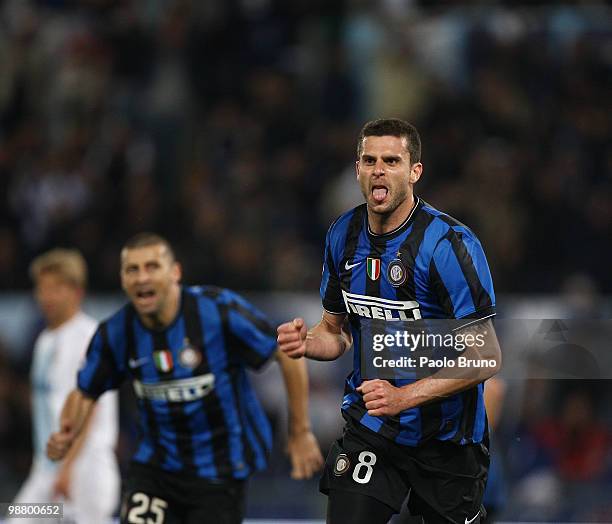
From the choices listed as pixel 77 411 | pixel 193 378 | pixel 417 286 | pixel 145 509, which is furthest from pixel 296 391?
pixel 417 286

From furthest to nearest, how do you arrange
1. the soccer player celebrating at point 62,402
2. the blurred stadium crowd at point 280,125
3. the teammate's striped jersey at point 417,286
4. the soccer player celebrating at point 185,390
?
the blurred stadium crowd at point 280,125 < the soccer player celebrating at point 62,402 < the soccer player celebrating at point 185,390 < the teammate's striped jersey at point 417,286

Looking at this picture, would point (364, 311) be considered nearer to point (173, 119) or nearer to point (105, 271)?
point (105, 271)

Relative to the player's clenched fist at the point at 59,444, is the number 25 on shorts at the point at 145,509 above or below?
below

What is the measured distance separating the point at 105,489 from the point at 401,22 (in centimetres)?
532

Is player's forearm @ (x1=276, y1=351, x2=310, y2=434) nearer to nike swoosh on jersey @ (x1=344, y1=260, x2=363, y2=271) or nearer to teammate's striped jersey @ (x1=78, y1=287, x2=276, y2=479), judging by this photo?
teammate's striped jersey @ (x1=78, y1=287, x2=276, y2=479)

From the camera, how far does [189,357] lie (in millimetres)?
5434

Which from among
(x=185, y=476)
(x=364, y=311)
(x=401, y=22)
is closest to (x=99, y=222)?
(x=401, y=22)

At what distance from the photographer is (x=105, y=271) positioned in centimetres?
940

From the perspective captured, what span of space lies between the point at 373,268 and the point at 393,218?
0.19 metres

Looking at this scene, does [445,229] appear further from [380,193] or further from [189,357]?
[189,357]

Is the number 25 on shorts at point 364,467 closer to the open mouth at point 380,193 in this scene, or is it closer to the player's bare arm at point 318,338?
the player's bare arm at point 318,338

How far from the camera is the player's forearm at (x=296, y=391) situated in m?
5.40

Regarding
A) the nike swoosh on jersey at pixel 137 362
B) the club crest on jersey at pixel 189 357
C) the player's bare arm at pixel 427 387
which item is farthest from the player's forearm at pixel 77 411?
the player's bare arm at pixel 427 387

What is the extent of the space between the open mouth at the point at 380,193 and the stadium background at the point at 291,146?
157 inches
